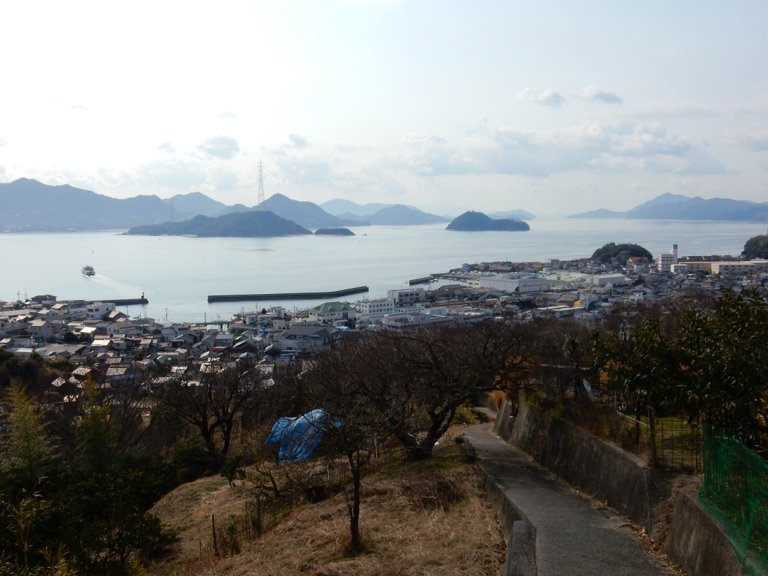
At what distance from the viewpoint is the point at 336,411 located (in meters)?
5.26

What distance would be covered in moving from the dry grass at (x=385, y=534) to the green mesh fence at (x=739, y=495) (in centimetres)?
119

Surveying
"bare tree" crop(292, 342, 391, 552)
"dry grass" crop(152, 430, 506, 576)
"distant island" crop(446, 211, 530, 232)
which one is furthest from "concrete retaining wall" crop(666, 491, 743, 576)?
"distant island" crop(446, 211, 530, 232)

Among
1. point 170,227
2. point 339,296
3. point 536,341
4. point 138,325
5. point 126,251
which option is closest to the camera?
point 536,341

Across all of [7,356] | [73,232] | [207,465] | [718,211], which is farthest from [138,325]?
[718,211]

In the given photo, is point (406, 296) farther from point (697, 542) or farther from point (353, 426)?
point (697, 542)

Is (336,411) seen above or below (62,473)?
above

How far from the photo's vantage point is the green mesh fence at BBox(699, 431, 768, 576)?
2.64 m

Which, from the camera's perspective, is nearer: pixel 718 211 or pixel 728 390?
pixel 728 390

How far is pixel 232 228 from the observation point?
123125 mm

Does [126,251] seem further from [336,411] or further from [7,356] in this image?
[336,411]

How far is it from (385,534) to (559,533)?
110 centimetres

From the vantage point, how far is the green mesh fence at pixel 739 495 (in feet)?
8.66

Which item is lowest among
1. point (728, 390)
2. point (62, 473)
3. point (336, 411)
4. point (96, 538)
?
point (62, 473)

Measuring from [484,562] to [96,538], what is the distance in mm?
2347
